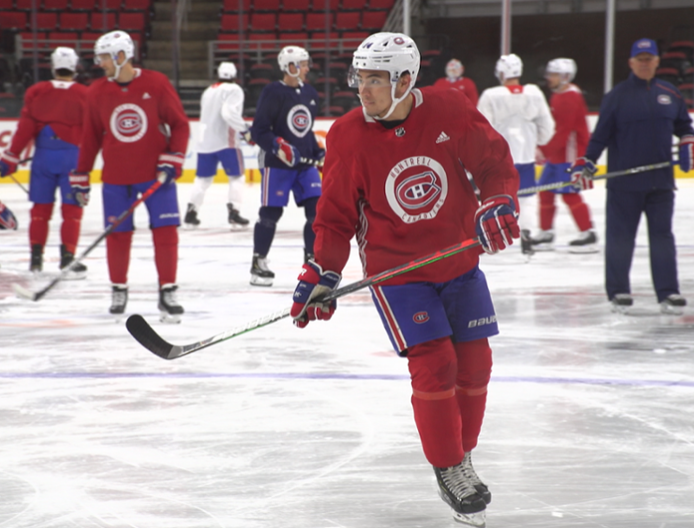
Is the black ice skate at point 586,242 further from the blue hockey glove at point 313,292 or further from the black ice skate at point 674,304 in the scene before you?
the blue hockey glove at point 313,292

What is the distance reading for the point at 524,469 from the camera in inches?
96.0

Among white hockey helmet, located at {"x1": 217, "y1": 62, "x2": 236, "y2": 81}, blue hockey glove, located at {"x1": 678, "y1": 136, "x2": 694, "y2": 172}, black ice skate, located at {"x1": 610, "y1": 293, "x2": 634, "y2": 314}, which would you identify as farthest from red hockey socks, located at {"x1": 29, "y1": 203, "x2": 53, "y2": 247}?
blue hockey glove, located at {"x1": 678, "y1": 136, "x2": 694, "y2": 172}

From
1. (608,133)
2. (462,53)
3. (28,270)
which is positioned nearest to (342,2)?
(462,53)

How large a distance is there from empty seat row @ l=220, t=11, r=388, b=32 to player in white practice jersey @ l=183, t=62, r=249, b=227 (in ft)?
24.0

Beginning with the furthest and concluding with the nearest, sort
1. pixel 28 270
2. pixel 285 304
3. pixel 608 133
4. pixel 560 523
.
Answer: pixel 28 270
pixel 285 304
pixel 608 133
pixel 560 523

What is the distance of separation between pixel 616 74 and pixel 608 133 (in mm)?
11016

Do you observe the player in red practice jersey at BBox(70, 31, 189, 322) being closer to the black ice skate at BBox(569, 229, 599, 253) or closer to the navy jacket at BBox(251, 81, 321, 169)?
the navy jacket at BBox(251, 81, 321, 169)

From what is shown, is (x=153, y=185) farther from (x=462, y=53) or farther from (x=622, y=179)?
(x=462, y=53)

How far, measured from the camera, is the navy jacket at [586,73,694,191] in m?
4.28

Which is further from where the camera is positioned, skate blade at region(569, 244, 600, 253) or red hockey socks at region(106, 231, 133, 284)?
skate blade at region(569, 244, 600, 253)

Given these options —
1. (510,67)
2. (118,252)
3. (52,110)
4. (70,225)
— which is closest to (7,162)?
→ (52,110)

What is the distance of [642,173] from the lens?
4.27m

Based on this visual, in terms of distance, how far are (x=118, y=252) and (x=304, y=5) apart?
11916mm

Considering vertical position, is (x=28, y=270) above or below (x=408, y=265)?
below
